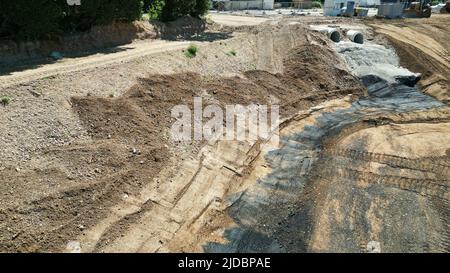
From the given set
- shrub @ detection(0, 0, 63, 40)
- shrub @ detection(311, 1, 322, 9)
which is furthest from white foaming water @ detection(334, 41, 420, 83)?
shrub @ detection(311, 1, 322, 9)

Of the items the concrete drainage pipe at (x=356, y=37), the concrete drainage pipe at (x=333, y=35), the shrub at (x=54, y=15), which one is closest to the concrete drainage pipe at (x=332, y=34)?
the concrete drainage pipe at (x=333, y=35)

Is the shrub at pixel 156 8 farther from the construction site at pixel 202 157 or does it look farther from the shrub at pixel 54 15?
the shrub at pixel 54 15

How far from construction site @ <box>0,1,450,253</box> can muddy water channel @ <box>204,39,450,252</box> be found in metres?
0.06

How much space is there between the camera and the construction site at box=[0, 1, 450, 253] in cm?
1167

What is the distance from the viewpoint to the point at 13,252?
10031 mm

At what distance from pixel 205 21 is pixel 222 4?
33.1m

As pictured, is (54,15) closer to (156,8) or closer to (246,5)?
(156,8)

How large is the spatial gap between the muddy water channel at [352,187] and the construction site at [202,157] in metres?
0.06

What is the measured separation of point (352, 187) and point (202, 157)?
5.90 m

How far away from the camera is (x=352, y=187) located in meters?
14.8

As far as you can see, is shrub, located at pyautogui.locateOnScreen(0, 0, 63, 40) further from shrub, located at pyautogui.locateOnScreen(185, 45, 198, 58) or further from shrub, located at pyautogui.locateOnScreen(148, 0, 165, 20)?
shrub, located at pyautogui.locateOnScreen(148, 0, 165, 20)

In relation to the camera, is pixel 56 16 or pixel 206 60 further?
pixel 206 60
